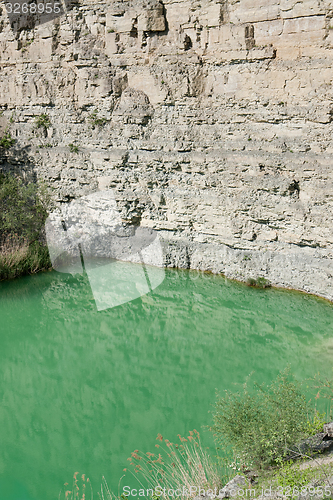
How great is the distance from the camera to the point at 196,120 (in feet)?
31.6

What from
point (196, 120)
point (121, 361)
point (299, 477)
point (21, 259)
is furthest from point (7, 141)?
point (299, 477)

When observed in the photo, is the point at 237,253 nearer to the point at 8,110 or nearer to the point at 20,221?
the point at 20,221

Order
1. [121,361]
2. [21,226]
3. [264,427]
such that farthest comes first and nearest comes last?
[21,226] < [121,361] < [264,427]

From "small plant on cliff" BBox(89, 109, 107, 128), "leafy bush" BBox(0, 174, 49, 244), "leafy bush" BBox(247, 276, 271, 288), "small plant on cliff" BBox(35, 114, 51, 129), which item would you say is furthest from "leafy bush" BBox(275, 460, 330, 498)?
"small plant on cliff" BBox(35, 114, 51, 129)

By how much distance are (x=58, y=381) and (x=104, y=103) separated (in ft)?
21.5

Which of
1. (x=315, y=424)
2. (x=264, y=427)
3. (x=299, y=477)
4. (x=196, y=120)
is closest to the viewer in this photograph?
(x=299, y=477)

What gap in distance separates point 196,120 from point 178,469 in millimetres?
7109

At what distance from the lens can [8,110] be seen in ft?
38.4

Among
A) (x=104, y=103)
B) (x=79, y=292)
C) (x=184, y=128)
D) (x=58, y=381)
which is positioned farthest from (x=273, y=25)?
(x=58, y=381)

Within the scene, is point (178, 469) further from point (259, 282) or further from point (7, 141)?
point (7, 141)

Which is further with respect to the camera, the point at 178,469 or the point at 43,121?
the point at 43,121

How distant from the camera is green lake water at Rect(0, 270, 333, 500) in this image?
5.20m

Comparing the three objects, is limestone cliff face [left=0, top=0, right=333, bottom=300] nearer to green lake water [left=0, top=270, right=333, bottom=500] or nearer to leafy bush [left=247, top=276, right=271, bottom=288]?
leafy bush [left=247, top=276, right=271, bottom=288]

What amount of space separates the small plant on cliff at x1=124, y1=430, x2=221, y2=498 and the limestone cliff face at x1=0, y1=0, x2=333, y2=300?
5.03m
